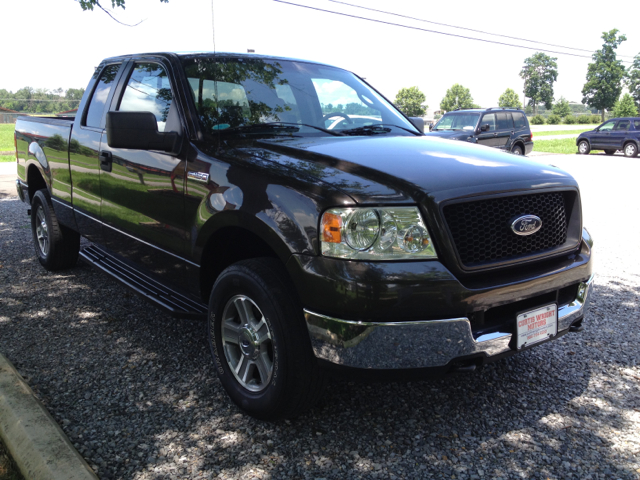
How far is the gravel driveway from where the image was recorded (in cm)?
257

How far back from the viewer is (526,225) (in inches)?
104

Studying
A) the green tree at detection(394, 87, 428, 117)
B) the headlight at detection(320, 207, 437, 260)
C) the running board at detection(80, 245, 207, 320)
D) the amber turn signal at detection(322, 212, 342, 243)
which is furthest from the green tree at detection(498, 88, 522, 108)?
the amber turn signal at detection(322, 212, 342, 243)

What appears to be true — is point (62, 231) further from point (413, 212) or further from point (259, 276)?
point (413, 212)

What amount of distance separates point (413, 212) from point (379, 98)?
215 centimetres

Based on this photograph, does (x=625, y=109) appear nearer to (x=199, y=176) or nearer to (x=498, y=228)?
(x=498, y=228)

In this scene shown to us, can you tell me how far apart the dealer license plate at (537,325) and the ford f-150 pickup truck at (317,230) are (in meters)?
0.01

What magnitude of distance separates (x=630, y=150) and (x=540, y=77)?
10184cm

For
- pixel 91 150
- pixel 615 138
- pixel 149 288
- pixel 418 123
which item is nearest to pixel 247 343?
pixel 149 288

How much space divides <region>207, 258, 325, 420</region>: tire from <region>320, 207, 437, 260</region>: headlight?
1.26 feet

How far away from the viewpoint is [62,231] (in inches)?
213

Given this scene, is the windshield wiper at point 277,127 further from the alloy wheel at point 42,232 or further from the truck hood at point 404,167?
the alloy wheel at point 42,232

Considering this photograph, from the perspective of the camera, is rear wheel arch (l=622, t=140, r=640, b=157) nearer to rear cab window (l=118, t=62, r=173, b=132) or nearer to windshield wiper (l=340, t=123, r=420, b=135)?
windshield wiper (l=340, t=123, r=420, b=135)

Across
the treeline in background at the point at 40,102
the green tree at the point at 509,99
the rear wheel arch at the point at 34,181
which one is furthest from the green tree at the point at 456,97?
the rear wheel arch at the point at 34,181

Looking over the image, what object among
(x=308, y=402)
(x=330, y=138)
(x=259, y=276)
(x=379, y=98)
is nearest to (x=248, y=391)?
(x=308, y=402)
